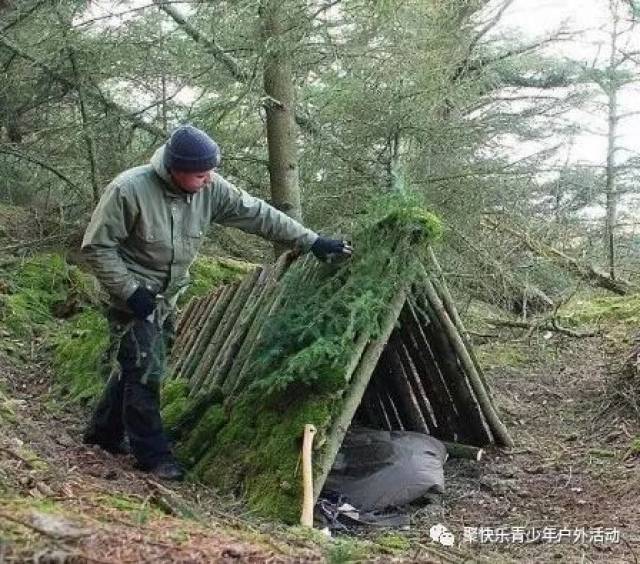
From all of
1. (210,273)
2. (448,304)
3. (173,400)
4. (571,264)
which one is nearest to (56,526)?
(173,400)

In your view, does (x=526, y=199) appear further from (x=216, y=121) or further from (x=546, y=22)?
(x=546, y=22)

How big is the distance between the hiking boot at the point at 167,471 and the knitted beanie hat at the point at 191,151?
5.31ft

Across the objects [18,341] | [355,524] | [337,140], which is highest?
[337,140]

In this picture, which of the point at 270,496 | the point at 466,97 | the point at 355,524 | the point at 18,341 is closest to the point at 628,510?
the point at 355,524

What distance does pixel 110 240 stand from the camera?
452 cm

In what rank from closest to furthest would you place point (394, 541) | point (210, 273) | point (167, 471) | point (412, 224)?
point (394, 541) → point (167, 471) → point (412, 224) → point (210, 273)

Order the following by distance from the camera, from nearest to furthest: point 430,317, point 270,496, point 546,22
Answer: point 270,496, point 430,317, point 546,22

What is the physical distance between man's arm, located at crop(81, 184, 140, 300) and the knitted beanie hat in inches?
14.3

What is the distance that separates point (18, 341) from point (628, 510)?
573 cm

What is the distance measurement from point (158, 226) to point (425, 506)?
2.15m

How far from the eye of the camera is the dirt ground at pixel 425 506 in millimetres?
2359

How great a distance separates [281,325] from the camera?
496cm

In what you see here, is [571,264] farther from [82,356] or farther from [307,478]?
[307,478]

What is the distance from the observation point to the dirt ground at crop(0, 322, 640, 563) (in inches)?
92.9
